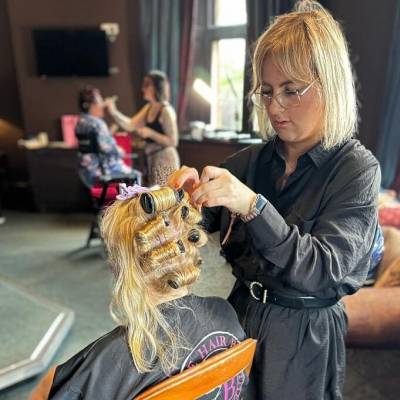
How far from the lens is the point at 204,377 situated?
714 mm

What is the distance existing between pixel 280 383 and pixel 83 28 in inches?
154

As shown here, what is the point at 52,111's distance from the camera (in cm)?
417

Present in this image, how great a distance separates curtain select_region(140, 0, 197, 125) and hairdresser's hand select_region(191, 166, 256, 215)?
11.4 feet

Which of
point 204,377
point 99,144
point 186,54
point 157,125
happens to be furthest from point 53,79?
point 204,377

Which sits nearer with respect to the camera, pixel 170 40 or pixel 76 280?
pixel 76 280

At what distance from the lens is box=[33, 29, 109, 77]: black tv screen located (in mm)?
3920

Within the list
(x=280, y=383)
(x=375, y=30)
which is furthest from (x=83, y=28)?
(x=280, y=383)

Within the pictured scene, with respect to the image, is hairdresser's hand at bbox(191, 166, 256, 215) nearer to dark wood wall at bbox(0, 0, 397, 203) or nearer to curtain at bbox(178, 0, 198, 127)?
curtain at bbox(178, 0, 198, 127)

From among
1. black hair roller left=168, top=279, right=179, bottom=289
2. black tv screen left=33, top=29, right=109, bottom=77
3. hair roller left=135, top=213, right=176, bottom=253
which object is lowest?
black hair roller left=168, top=279, right=179, bottom=289

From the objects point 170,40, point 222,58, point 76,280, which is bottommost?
point 76,280

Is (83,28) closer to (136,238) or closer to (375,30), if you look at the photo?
(375,30)

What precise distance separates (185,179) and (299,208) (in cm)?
23

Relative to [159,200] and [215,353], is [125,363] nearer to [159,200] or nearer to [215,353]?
[215,353]

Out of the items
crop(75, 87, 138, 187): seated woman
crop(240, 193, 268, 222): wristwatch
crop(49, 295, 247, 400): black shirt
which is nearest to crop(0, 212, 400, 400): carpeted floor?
crop(49, 295, 247, 400): black shirt
